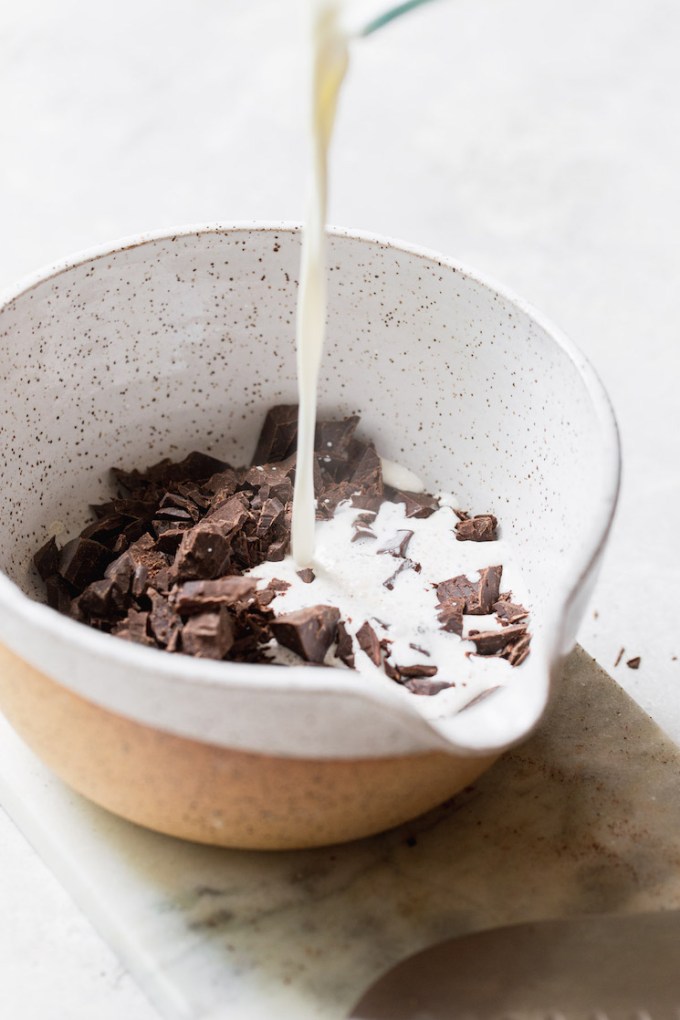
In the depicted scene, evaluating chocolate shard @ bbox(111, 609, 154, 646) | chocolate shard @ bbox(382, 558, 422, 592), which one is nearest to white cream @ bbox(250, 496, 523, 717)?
chocolate shard @ bbox(382, 558, 422, 592)

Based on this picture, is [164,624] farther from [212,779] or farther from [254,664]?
[212,779]

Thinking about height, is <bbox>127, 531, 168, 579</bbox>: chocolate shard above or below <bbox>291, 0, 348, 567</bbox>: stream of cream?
below

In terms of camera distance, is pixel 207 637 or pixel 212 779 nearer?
pixel 212 779

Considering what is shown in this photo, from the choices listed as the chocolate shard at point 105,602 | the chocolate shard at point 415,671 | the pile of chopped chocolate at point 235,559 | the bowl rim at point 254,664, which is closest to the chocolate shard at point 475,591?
the pile of chopped chocolate at point 235,559

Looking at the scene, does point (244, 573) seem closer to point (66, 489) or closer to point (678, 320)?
point (66, 489)

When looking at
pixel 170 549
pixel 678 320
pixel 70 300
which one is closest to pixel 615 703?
pixel 170 549

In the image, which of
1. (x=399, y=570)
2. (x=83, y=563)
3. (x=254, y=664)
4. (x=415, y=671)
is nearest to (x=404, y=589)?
(x=399, y=570)

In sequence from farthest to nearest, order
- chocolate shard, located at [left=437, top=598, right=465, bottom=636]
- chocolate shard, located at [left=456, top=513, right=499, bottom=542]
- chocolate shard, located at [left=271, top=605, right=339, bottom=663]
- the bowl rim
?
chocolate shard, located at [left=456, top=513, right=499, bottom=542], chocolate shard, located at [left=437, top=598, right=465, bottom=636], chocolate shard, located at [left=271, top=605, right=339, bottom=663], the bowl rim

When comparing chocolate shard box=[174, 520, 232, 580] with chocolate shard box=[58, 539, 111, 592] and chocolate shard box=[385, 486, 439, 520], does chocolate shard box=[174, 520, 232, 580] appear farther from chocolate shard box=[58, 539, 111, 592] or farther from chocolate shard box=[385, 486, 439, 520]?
chocolate shard box=[385, 486, 439, 520]
